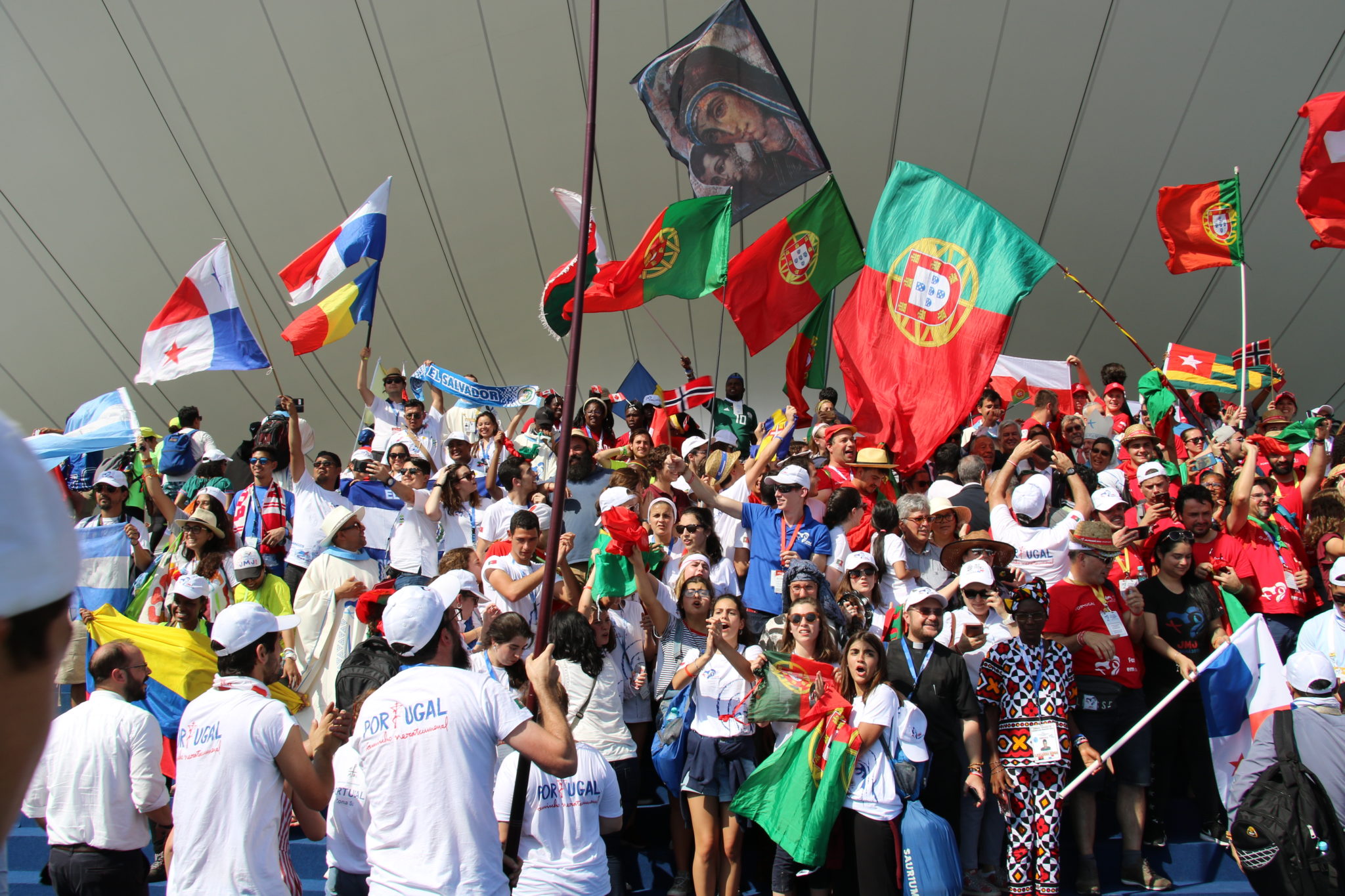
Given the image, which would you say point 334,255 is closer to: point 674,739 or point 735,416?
point 735,416

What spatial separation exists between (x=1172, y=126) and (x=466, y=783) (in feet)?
46.4

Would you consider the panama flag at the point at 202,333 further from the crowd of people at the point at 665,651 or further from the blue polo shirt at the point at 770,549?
the blue polo shirt at the point at 770,549

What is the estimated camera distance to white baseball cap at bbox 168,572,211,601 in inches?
214

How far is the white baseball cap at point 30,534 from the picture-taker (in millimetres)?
672

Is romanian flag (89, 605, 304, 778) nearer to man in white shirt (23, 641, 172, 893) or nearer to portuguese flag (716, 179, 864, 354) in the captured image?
man in white shirt (23, 641, 172, 893)

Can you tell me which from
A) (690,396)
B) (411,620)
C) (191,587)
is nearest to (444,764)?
(411,620)

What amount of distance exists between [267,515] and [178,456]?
239 centimetres

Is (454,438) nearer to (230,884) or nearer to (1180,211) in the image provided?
(230,884)

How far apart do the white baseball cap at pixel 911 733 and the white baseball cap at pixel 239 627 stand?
9.29 ft

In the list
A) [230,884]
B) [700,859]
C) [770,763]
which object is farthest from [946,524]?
[230,884]

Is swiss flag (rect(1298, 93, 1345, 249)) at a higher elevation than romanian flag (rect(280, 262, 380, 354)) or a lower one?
higher

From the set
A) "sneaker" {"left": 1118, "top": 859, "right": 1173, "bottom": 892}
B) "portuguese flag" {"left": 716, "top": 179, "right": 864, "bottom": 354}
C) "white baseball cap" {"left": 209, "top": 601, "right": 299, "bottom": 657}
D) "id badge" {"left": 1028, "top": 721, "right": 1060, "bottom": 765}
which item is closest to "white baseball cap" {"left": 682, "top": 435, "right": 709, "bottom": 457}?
"portuguese flag" {"left": 716, "top": 179, "right": 864, "bottom": 354}

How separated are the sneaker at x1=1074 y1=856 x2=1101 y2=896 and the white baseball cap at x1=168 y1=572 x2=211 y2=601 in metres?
4.87

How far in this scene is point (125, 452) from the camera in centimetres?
877
